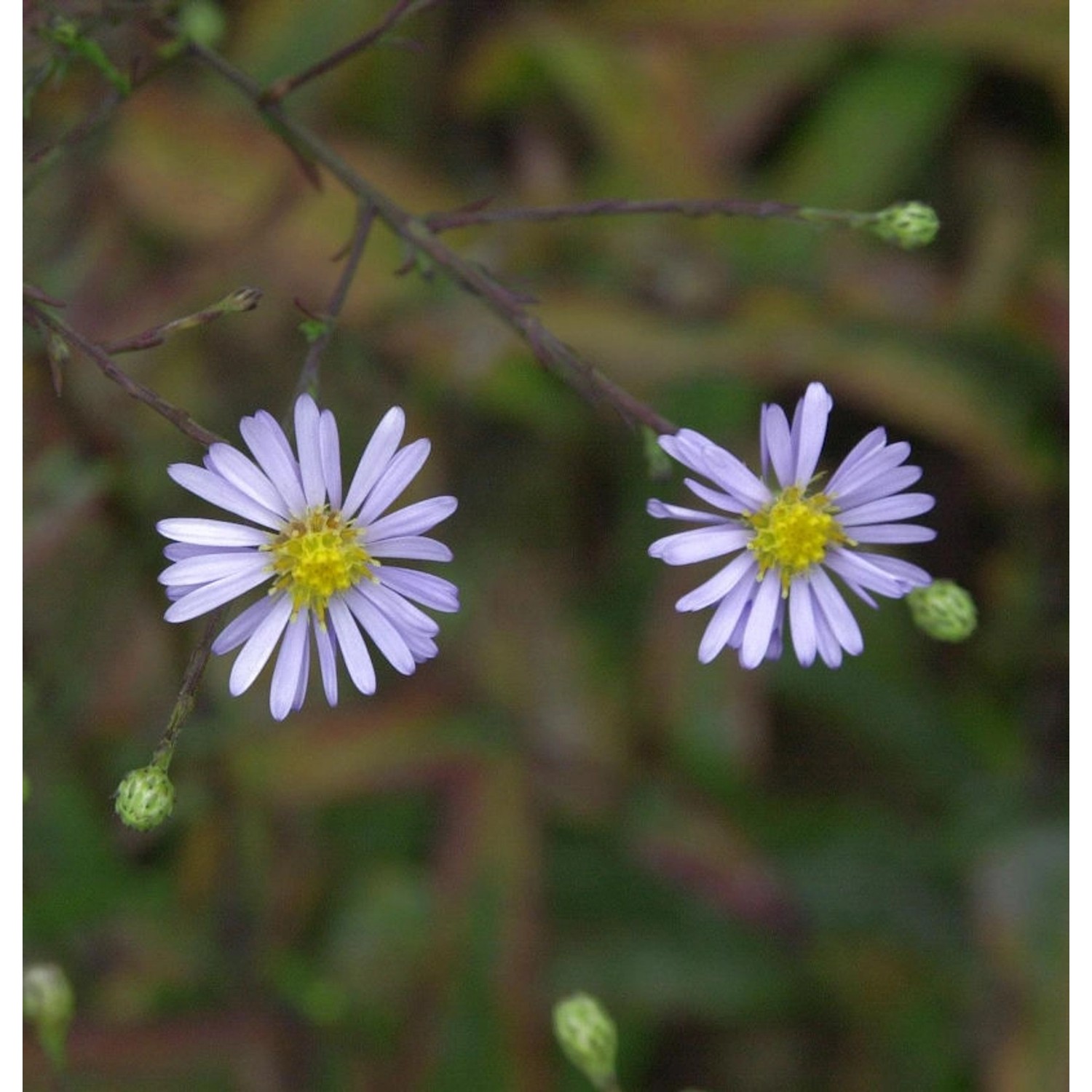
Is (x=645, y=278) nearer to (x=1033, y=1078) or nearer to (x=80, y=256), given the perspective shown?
(x=80, y=256)

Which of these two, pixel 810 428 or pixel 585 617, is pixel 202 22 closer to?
pixel 810 428

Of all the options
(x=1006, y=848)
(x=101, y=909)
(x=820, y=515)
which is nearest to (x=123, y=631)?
(x=101, y=909)

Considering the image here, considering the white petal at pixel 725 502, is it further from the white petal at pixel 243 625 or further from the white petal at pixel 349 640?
the white petal at pixel 243 625

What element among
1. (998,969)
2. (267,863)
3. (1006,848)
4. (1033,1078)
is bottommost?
(1033,1078)

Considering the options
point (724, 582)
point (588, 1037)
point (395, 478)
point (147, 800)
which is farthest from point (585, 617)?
point (147, 800)

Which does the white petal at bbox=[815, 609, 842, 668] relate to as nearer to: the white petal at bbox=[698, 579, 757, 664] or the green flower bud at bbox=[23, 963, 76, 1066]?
the white petal at bbox=[698, 579, 757, 664]

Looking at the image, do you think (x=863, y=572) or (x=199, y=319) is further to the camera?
(x=863, y=572)

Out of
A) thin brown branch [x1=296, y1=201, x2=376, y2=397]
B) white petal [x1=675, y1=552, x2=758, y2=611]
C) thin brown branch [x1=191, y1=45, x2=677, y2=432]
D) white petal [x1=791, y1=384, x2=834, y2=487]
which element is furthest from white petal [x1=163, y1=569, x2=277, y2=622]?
white petal [x1=791, y1=384, x2=834, y2=487]
